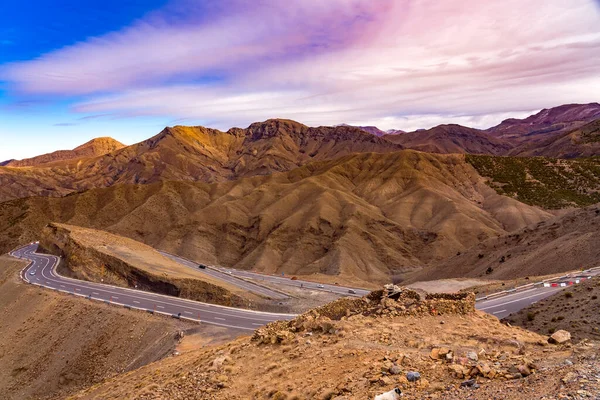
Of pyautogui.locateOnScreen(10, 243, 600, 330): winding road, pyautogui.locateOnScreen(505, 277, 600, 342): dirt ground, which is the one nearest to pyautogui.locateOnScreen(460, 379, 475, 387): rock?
pyautogui.locateOnScreen(505, 277, 600, 342): dirt ground

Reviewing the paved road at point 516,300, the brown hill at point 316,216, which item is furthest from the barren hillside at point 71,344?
the brown hill at point 316,216

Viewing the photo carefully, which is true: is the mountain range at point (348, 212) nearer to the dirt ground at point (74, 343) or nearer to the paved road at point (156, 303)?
the paved road at point (156, 303)

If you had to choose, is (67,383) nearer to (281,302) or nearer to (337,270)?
(281,302)

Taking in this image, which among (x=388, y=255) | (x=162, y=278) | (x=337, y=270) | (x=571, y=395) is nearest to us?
(x=571, y=395)

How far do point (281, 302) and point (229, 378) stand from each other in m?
34.0

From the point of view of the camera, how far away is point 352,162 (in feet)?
550

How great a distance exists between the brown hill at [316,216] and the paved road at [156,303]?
45.3 meters

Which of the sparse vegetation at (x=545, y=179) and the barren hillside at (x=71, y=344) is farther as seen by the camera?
the sparse vegetation at (x=545, y=179)

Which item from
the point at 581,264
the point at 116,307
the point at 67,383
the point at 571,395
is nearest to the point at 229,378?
the point at 571,395

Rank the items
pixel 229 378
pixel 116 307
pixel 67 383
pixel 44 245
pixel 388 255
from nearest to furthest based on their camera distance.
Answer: pixel 229 378 < pixel 67 383 < pixel 116 307 < pixel 44 245 < pixel 388 255

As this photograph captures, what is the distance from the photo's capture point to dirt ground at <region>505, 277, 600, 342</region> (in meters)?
23.6

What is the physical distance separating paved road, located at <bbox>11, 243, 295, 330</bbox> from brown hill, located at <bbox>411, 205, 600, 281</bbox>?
36.4m

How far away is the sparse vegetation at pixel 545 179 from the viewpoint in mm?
129750

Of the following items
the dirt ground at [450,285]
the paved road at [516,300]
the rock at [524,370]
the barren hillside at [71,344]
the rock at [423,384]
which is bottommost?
the dirt ground at [450,285]
